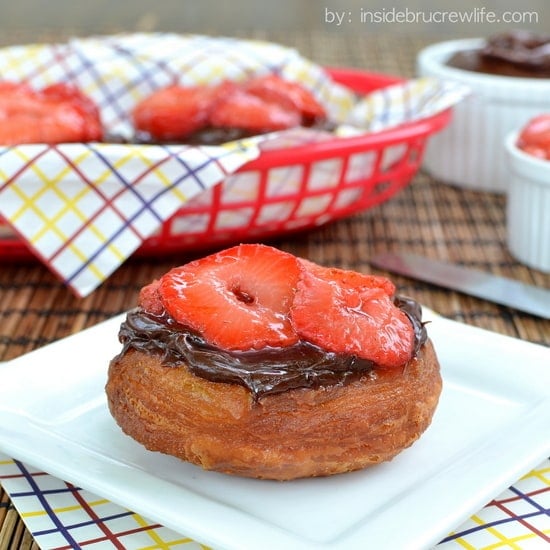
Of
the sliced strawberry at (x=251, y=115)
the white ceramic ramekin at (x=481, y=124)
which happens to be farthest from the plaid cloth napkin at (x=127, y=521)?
the white ceramic ramekin at (x=481, y=124)

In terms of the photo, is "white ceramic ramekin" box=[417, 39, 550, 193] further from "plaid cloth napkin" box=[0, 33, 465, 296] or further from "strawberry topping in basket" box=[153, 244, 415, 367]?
"strawberry topping in basket" box=[153, 244, 415, 367]

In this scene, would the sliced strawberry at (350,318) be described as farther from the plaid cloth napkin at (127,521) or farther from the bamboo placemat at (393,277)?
the bamboo placemat at (393,277)

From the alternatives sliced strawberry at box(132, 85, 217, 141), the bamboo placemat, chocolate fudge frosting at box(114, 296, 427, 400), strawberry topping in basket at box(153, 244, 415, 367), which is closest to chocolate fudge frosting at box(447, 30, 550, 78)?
the bamboo placemat

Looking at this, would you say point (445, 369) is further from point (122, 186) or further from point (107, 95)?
point (107, 95)

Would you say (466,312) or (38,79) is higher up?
(38,79)

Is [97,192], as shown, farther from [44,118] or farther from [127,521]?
[127,521]

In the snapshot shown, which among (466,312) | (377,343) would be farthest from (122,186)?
(377,343)

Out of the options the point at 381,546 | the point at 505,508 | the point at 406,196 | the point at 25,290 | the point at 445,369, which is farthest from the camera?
the point at 406,196

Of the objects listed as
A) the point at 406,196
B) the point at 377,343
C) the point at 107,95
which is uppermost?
the point at 377,343

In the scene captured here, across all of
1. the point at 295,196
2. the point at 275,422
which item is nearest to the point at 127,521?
the point at 275,422
